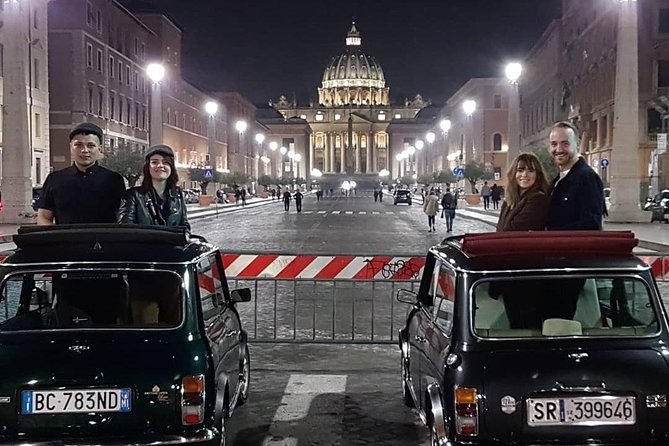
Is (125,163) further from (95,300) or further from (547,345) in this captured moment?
(547,345)

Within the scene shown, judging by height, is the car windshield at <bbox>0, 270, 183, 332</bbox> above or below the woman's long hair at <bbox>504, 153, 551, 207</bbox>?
below

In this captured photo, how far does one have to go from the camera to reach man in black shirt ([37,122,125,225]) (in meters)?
7.08

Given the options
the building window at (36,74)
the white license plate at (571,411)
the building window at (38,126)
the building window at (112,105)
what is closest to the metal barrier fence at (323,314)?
the white license plate at (571,411)

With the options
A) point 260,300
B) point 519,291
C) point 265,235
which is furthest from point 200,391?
point 265,235

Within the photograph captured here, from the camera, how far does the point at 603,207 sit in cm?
704

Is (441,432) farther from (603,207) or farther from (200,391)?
(603,207)

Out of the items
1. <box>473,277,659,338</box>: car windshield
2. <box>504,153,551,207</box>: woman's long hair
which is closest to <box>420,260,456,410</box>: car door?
<box>473,277,659,338</box>: car windshield

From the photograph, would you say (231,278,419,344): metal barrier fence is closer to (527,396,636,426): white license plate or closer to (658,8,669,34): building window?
(527,396,636,426): white license plate

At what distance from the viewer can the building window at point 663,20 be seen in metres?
56.4

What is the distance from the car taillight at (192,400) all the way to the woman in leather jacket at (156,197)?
2057mm

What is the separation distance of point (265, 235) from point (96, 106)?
38329 mm

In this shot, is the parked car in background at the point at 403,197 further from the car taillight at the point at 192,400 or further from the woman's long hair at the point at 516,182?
the car taillight at the point at 192,400

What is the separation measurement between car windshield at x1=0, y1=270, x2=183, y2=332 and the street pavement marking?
1.62 m

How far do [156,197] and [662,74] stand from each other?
55.2 meters
